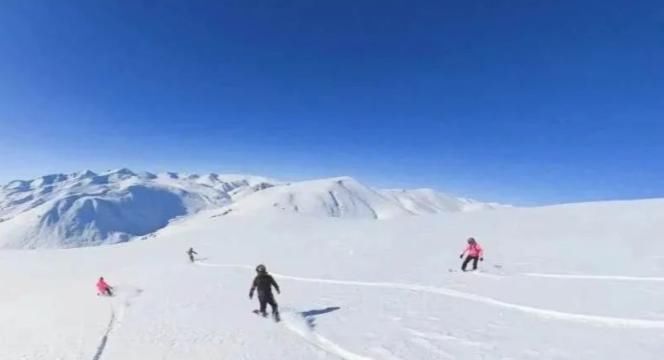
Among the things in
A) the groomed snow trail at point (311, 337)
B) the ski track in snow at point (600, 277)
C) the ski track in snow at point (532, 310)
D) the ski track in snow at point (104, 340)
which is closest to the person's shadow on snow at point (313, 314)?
the groomed snow trail at point (311, 337)

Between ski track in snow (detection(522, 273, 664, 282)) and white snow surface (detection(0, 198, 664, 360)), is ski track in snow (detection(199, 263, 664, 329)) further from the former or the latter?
ski track in snow (detection(522, 273, 664, 282))

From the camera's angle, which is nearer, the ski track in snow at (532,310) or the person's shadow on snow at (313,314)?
the ski track in snow at (532,310)

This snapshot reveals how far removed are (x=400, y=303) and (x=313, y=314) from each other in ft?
10.6

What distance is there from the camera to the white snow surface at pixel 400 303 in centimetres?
1055

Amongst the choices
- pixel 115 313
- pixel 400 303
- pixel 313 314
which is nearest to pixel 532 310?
pixel 400 303

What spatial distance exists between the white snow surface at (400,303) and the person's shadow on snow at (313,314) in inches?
1.3

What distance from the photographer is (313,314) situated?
14438 millimetres

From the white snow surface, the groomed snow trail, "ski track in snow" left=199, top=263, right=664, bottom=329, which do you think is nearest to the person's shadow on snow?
the white snow surface

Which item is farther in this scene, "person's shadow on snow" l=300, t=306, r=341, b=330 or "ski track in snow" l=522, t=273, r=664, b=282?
"ski track in snow" l=522, t=273, r=664, b=282

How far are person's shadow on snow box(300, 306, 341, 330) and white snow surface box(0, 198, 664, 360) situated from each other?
0.03 meters

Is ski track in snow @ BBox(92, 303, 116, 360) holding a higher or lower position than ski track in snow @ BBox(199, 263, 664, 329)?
lower

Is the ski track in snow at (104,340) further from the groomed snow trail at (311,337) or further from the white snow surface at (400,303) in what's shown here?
the groomed snow trail at (311,337)

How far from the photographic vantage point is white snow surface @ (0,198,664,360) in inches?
416

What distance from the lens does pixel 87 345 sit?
38.2ft
